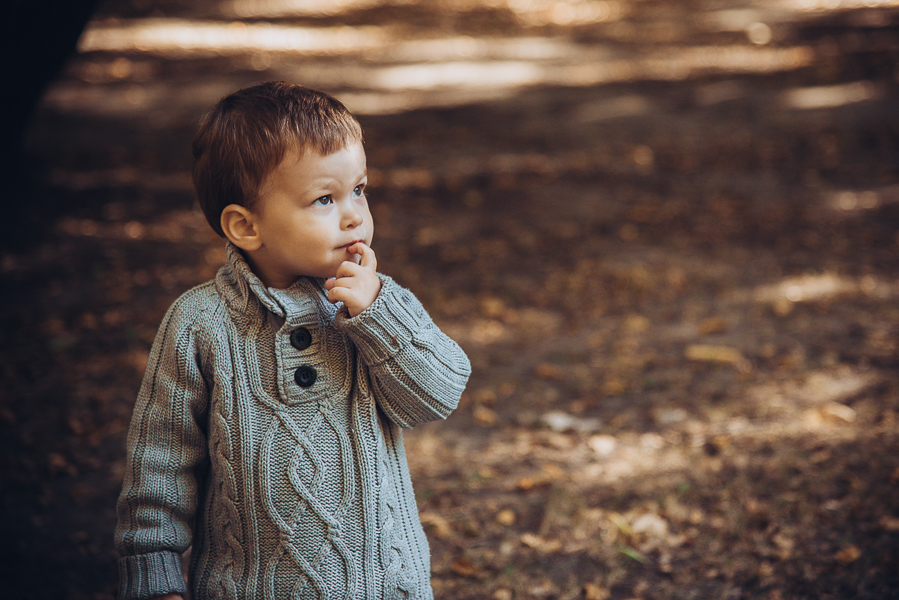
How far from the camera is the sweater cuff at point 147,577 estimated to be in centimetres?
164

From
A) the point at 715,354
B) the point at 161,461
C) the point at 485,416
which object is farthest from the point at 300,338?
the point at 715,354

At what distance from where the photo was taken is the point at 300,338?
165cm

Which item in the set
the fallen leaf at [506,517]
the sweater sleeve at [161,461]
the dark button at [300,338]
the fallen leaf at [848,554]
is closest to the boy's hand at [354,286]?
the dark button at [300,338]

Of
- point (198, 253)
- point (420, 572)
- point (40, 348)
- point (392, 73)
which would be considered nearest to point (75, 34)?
point (198, 253)

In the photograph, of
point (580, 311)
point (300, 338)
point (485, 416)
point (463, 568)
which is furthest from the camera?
point (580, 311)

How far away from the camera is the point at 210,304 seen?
1.67m

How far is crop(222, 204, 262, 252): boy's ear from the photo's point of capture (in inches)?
63.3

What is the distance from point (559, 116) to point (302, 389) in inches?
388

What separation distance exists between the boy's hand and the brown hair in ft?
0.82

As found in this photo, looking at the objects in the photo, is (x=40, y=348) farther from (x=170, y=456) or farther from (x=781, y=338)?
(x=781, y=338)

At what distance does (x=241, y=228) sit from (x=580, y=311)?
4.13m

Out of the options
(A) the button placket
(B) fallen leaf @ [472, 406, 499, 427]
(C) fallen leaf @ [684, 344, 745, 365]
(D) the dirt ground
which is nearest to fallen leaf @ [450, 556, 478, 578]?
(D) the dirt ground

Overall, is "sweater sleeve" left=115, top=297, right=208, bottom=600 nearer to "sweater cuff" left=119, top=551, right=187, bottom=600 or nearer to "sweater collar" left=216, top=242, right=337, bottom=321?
"sweater cuff" left=119, top=551, right=187, bottom=600

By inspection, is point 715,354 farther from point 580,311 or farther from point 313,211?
point 313,211
